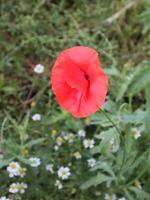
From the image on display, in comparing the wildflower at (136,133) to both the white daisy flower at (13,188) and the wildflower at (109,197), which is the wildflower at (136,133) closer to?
the wildflower at (109,197)

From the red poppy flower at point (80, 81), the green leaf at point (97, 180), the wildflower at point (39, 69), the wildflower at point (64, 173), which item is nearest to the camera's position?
the red poppy flower at point (80, 81)

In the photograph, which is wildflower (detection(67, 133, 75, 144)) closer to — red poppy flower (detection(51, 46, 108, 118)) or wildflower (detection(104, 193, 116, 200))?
wildflower (detection(104, 193, 116, 200))

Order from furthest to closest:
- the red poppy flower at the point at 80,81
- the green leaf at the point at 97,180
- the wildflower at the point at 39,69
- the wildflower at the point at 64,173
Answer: the wildflower at the point at 39,69, the wildflower at the point at 64,173, the green leaf at the point at 97,180, the red poppy flower at the point at 80,81

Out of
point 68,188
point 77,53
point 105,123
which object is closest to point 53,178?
point 68,188

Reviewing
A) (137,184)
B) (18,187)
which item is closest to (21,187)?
(18,187)

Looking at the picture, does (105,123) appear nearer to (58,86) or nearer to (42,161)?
(42,161)

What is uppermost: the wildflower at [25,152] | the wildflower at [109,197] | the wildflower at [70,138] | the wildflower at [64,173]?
the wildflower at [70,138]

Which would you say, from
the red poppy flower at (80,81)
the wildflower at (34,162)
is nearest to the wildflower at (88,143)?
the wildflower at (34,162)

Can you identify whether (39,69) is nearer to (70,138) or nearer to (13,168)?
(70,138)

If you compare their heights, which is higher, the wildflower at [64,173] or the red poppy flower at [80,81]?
the wildflower at [64,173]
